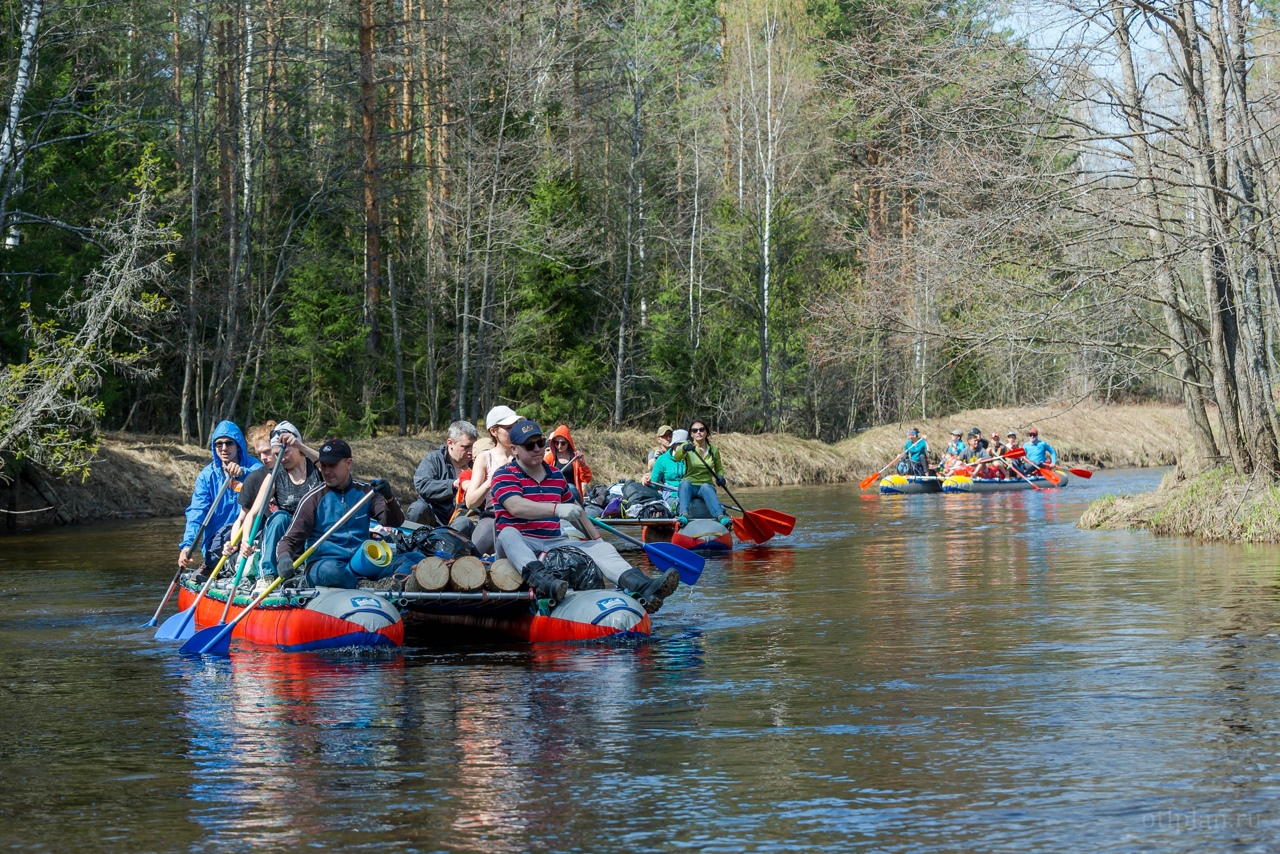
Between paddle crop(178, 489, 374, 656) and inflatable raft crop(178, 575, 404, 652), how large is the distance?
17 centimetres

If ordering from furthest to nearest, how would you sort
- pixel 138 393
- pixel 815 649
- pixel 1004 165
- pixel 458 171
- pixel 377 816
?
1. pixel 458 171
2. pixel 138 393
3. pixel 1004 165
4. pixel 815 649
5. pixel 377 816

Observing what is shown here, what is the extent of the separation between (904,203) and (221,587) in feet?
94.8

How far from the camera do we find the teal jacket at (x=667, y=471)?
19.8 metres

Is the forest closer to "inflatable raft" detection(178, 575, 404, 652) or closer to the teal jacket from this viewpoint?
the teal jacket

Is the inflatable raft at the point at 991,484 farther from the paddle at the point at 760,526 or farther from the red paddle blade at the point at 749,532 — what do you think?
the red paddle blade at the point at 749,532

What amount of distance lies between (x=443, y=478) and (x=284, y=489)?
255 cm

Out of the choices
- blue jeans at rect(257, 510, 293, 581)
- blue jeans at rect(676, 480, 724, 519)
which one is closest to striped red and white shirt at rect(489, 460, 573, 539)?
blue jeans at rect(257, 510, 293, 581)

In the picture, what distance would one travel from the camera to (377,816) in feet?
20.9

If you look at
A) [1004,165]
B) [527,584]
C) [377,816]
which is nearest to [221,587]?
[527,584]

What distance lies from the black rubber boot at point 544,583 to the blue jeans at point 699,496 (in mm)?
8438

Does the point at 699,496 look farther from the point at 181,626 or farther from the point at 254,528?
the point at 181,626

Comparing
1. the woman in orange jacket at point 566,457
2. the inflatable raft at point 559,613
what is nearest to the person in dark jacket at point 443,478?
the inflatable raft at point 559,613

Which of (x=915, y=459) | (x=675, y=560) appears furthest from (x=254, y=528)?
(x=915, y=459)

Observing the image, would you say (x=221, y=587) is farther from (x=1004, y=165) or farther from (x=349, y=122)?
(x=349, y=122)
